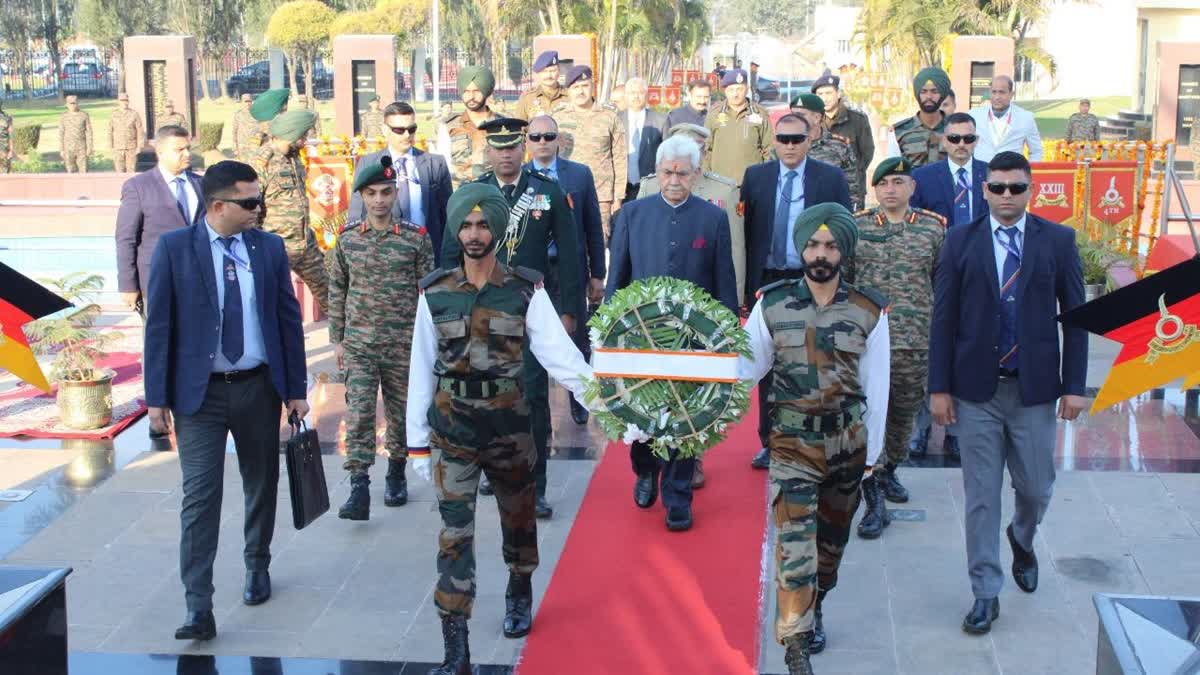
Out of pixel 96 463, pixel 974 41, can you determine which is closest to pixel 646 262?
pixel 96 463

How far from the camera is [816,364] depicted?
17.7ft

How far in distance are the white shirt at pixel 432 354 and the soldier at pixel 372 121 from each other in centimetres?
2066

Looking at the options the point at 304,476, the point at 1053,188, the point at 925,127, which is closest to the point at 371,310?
the point at 304,476

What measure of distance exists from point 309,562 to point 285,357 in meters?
1.28

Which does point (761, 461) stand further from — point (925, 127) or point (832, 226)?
point (832, 226)

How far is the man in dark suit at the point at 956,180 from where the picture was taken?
8.12 metres

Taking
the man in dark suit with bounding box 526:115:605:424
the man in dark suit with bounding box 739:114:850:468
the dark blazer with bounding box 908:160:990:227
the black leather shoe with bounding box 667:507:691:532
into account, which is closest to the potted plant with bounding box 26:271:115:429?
the man in dark suit with bounding box 526:115:605:424

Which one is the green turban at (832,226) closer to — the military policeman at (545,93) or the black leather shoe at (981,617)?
the black leather shoe at (981,617)

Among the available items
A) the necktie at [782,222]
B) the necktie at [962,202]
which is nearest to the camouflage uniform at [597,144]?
the necktie at [782,222]

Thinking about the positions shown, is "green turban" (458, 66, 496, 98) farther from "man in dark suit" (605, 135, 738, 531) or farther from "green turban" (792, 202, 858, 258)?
"green turban" (792, 202, 858, 258)

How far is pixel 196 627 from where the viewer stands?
20.0 feet

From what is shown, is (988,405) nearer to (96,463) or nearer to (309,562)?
(309,562)

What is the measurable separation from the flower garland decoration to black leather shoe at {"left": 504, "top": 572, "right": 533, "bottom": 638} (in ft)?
2.76

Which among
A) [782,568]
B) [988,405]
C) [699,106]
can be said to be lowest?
[782,568]
